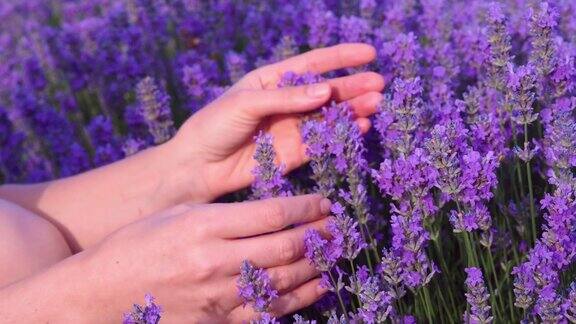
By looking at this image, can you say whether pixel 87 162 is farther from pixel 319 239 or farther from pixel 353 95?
pixel 319 239

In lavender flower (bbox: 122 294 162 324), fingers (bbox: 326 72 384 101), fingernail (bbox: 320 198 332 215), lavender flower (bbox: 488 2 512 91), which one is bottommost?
fingernail (bbox: 320 198 332 215)

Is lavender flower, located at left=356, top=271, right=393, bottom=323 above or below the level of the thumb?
below

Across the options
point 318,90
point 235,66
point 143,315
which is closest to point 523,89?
point 318,90

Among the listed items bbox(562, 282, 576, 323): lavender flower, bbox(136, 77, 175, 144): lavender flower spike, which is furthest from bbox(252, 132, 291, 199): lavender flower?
bbox(136, 77, 175, 144): lavender flower spike

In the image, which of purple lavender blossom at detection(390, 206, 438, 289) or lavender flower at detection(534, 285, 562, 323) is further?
purple lavender blossom at detection(390, 206, 438, 289)

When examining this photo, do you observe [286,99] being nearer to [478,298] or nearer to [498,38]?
[498,38]

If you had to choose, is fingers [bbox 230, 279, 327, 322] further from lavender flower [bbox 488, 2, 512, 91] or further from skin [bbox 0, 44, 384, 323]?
lavender flower [bbox 488, 2, 512, 91]

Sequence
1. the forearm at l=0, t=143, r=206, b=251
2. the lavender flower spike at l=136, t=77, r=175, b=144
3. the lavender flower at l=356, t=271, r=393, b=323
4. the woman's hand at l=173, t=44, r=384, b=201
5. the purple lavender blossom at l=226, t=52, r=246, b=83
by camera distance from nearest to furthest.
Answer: the lavender flower at l=356, t=271, r=393, b=323
the woman's hand at l=173, t=44, r=384, b=201
the forearm at l=0, t=143, r=206, b=251
the lavender flower spike at l=136, t=77, r=175, b=144
the purple lavender blossom at l=226, t=52, r=246, b=83
